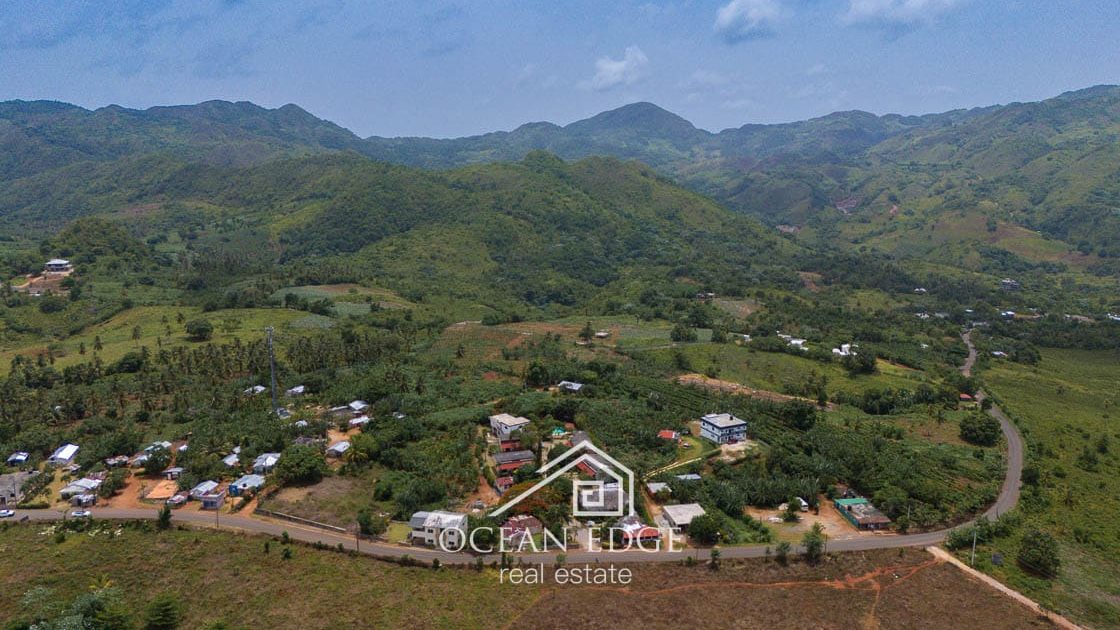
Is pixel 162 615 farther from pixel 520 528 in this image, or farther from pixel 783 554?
pixel 783 554

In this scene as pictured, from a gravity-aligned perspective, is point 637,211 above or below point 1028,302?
above

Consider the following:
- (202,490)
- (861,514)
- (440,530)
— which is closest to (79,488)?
(202,490)

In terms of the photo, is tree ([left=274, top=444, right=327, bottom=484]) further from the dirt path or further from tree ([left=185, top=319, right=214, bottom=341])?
tree ([left=185, top=319, right=214, bottom=341])

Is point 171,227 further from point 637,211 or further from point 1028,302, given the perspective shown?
point 1028,302

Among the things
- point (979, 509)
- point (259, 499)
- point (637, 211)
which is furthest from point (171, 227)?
point (979, 509)

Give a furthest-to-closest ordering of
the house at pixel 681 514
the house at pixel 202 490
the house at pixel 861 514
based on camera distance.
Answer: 1. the house at pixel 202 490
2. the house at pixel 861 514
3. the house at pixel 681 514

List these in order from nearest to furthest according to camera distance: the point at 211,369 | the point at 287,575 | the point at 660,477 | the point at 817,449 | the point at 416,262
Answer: the point at 287,575
the point at 660,477
the point at 817,449
the point at 211,369
the point at 416,262

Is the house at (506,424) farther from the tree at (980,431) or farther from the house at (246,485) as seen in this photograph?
the tree at (980,431)

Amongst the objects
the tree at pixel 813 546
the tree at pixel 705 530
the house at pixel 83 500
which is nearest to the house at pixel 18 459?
the house at pixel 83 500
